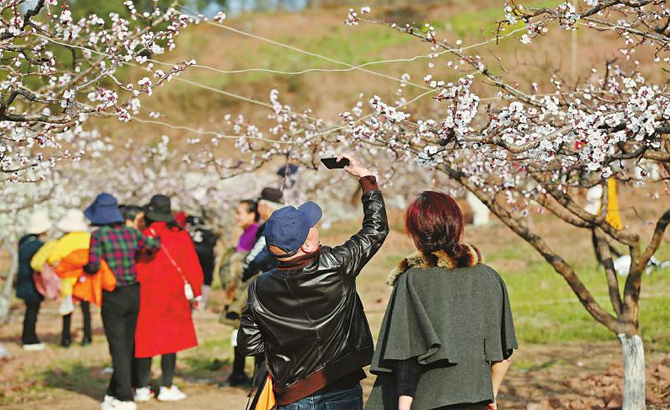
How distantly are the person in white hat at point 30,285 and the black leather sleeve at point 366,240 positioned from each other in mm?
8300

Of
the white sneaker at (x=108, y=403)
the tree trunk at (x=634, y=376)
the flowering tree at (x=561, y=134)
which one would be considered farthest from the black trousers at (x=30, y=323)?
the tree trunk at (x=634, y=376)

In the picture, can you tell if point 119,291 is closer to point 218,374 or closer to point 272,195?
point 272,195

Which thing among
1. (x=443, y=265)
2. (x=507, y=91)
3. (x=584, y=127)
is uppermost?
(x=507, y=91)

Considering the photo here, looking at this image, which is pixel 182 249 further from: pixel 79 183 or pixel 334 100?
pixel 334 100

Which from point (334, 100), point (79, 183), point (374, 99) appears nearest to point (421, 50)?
point (334, 100)

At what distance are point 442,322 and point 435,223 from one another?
0.40m

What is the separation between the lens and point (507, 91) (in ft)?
18.3

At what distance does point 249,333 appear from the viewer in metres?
4.41

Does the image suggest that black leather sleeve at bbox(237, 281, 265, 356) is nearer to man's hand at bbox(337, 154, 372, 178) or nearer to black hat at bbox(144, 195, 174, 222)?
man's hand at bbox(337, 154, 372, 178)

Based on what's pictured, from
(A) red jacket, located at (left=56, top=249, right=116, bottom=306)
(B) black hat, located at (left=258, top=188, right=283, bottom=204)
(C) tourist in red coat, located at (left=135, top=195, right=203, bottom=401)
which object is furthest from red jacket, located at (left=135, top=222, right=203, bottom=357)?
(B) black hat, located at (left=258, top=188, right=283, bottom=204)

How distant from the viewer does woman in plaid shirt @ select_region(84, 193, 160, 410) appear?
792 cm

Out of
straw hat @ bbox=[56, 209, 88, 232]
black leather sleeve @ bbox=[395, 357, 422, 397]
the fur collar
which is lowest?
black leather sleeve @ bbox=[395, 357, 422, 397]

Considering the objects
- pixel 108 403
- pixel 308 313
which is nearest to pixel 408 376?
pixel 308 313

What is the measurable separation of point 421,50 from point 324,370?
Result: 42.3m
